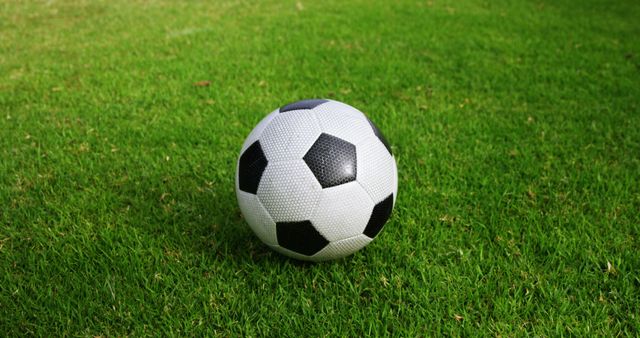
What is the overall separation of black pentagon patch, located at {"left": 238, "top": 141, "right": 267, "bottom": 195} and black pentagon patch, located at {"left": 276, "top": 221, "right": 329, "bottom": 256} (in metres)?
0.25

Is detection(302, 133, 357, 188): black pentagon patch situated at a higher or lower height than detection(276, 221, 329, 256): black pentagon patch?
higher

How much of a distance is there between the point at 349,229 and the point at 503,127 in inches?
98.8

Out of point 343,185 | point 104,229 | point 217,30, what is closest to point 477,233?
point 343,185

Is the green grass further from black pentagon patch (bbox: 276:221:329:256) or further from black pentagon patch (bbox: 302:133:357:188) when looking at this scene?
black pentagon patch (bbox: 302:133:357:188)

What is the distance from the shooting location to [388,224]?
2953mm

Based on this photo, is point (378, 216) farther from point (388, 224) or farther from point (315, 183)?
point (388, 224)

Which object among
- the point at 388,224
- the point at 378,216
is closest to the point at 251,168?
the point at 378,216

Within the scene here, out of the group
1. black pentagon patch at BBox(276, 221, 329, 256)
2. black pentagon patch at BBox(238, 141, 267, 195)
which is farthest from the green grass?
black pentagon patch at BBox(238, 141, 267, 195)

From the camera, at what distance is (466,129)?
4188 millimetres

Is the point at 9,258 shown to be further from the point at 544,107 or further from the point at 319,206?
the point at 544,107

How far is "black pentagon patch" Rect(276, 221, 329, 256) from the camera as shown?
2.30m

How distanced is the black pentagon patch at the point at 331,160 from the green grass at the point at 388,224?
0.60 meters

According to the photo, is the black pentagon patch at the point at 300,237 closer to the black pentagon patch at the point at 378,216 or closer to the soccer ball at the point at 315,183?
the soccer ball at the point at 315,183

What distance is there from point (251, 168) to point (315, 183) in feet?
1.21
